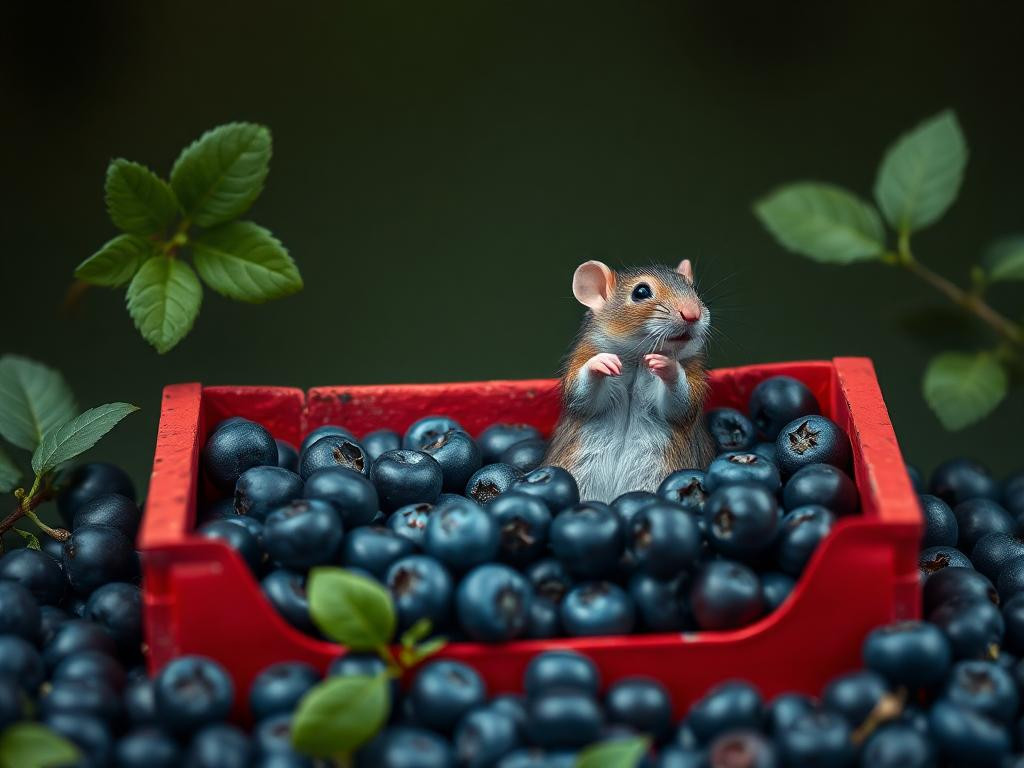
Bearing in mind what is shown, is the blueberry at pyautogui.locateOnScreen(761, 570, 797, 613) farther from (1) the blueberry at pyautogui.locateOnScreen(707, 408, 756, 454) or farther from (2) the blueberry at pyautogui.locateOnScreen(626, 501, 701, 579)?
(1) the blueberry at pyautogui.locateOnScreen(707, 408, 756, 454)

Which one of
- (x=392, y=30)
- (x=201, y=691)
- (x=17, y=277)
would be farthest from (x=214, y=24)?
(x=201, y=691)

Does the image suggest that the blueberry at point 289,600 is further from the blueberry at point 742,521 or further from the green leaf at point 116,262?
the green leaf at point 116,262

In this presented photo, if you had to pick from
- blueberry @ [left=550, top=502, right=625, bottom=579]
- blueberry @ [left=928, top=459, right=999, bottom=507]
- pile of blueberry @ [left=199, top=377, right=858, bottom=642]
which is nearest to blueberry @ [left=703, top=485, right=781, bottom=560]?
pile of blueberry @ [left=199, top=377, right=858, bottom=642]

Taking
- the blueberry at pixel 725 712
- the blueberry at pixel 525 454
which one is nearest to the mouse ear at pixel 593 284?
the blueberry at pixel 525 454

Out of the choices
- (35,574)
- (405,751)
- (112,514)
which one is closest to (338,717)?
(405,751)

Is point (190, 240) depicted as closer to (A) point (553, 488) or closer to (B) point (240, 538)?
(B) point (240, 538)
